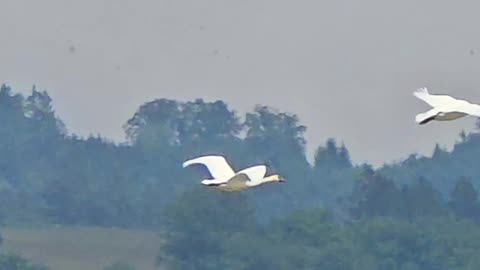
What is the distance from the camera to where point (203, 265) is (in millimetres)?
87812

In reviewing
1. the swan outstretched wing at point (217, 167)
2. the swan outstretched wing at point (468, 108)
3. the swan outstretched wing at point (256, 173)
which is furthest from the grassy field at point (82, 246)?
the swan outstretched wing at point (468, 108)

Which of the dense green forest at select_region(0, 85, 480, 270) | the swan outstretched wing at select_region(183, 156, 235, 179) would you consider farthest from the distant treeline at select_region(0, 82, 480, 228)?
the swan outstretched wing at select_region(183, 156, 235, 179)

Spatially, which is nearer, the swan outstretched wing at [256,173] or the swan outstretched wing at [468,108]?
the swan outstretched wing at [468,108]

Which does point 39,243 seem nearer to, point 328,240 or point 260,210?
point 328,240

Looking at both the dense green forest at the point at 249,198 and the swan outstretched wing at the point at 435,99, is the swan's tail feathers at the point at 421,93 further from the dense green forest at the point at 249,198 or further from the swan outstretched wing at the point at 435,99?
the dense green forest at the point at 249,198

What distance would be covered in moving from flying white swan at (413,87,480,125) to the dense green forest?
51456mm

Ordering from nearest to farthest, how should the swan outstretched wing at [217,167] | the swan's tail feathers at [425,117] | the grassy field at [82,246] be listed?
the swan's tail feathers at [425,117], the swan outstretched wing at [217,167], the grassy field at [82,246]

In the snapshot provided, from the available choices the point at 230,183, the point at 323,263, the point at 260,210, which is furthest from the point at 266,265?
the point at 230,183

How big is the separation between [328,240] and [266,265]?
4.21m

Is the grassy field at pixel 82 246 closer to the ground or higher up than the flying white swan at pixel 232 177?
higher up

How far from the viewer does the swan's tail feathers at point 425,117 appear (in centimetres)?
3108

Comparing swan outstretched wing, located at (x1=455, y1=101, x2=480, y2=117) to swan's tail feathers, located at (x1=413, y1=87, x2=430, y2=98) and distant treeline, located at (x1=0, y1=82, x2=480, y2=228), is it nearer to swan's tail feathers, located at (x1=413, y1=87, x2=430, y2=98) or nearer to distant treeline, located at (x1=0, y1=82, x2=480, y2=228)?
swan's tail feathers, located at (x1=413, y1=87, x2=430, y2=98)

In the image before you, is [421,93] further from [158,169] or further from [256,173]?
[158,169]

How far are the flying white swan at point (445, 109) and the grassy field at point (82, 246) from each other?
153ft
